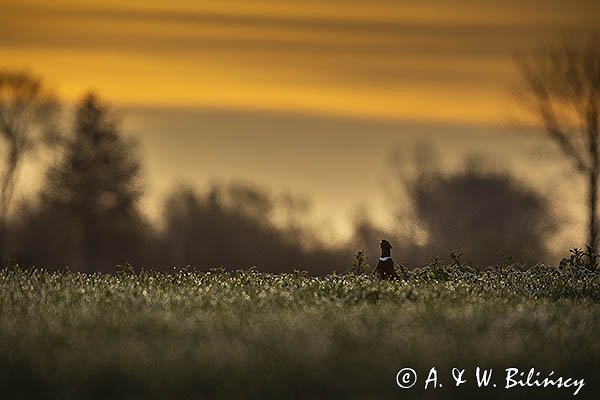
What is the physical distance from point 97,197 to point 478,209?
67.3ft

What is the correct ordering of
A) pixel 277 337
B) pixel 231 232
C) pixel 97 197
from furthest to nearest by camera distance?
1. pixel 231 232
2. pixel 97 197
3. pixel 277 337

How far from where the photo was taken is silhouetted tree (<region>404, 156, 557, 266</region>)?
222 feet

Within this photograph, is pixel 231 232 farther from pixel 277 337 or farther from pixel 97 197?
pixel 277 337

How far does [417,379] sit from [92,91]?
59.2m

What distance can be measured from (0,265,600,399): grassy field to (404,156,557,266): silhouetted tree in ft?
141

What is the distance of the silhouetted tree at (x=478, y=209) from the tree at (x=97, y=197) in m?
14.5

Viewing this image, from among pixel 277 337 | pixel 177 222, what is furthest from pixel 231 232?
pixel 277 337

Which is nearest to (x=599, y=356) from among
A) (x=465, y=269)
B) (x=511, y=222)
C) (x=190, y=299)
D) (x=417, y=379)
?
(x=417, y=379)

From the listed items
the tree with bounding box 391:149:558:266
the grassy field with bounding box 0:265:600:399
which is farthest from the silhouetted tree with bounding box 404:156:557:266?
the grassy field with bounding box 0:265:600:399

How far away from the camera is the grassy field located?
45.9 feet

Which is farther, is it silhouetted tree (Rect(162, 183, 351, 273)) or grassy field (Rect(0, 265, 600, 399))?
silhouetted tree (Rect(162, 183, 351, 273))

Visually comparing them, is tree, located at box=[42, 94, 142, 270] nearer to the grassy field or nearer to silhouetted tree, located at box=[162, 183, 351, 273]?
silhouetted tree, located at box=[162, 183, 351, 273]

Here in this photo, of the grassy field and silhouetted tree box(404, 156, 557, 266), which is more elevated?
silhouetted tree box(404, 156, 557, 266)

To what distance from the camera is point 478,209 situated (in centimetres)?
7325
